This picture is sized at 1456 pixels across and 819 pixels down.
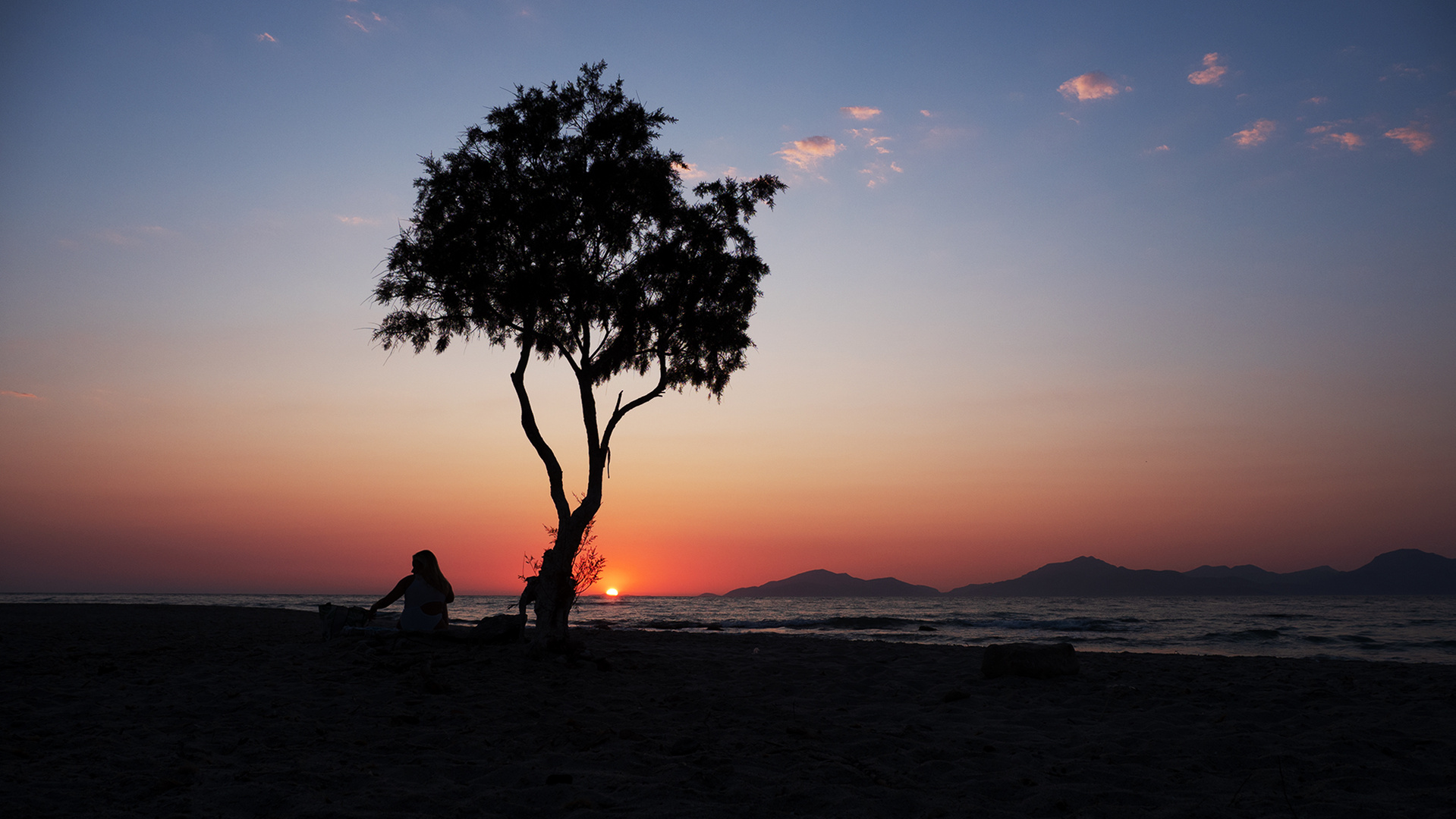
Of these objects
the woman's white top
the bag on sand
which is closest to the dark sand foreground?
the bag on sand

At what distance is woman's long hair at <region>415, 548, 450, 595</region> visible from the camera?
12062 millimetres

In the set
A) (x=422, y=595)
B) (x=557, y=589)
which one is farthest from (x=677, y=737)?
(x=422, y=595)

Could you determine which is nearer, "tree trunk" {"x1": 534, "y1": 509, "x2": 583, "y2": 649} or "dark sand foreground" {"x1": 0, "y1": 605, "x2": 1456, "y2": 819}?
"dark sand foreground" {"x1": 0, "y1": 605, "x2": 1456, "y2": 819}

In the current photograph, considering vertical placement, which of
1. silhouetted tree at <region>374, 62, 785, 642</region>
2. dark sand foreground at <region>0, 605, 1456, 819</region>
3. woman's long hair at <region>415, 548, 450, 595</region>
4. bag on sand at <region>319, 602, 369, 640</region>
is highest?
silhouetted tree at <region>374, 62, 785, 642</region>

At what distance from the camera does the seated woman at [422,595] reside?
1217 centimetres

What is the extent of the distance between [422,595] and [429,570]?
0.54 metres

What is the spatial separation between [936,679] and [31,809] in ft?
35.7

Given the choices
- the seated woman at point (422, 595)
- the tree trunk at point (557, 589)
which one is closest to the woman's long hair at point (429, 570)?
the seated woman at point (422, 595)

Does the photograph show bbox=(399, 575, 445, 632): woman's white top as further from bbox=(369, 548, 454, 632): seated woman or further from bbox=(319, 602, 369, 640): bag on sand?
bbox=(319, 602, 369, 640): bag on sand

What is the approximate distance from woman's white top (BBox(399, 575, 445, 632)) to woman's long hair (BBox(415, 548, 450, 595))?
84 mm

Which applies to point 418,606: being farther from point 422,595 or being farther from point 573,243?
point 573,243

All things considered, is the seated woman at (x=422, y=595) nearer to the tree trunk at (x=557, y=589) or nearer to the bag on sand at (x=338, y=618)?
the bag on sand at (x=338, y=618)

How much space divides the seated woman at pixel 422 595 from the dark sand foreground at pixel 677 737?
59 centimetres

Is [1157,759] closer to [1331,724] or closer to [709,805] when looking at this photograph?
[1331,724]
